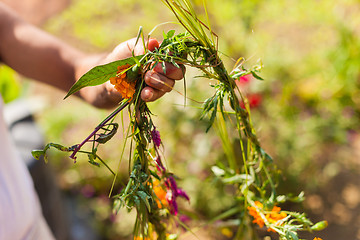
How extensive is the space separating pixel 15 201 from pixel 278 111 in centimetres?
131

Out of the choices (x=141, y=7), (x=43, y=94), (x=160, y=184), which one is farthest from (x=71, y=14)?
(x=160, y=184)

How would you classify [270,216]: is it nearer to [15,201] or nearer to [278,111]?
[15,201]

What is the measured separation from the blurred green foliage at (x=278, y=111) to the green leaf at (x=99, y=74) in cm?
89

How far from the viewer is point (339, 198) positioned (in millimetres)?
1723

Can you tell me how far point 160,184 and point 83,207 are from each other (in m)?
1.42

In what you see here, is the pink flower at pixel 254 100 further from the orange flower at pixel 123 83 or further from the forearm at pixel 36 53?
the orange flower at pixel 123 83

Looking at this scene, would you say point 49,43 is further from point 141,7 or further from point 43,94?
point 141,7

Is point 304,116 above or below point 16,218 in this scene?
above

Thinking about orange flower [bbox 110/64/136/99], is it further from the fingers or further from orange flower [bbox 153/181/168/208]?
orange flower [bbox 153/181/168/208]

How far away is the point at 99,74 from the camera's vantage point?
435mm

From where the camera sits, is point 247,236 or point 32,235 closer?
point 247,236

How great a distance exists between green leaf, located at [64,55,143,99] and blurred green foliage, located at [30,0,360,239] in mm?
889

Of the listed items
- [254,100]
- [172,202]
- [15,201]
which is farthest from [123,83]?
[254,100]

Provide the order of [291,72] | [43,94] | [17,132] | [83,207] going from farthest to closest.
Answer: [43,94], [291,72], [83,207], [17,132]
